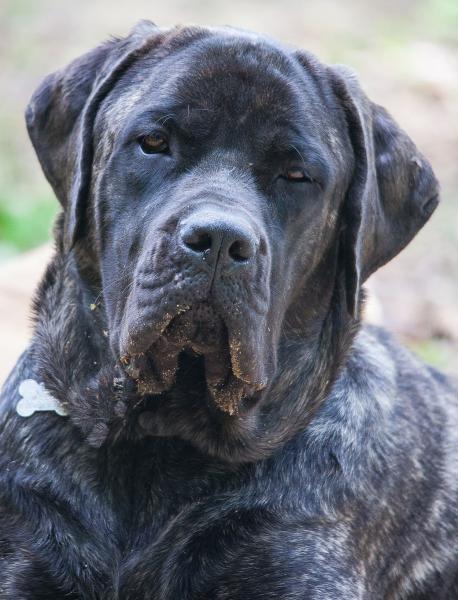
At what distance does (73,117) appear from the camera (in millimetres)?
4828

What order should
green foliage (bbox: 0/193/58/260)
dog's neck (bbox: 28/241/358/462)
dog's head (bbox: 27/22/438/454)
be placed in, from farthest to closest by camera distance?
green foliage (bbox: 0/193/58/260), dog's neck (bbox: 28/241/358/462), dog's head (bbox: 27/22/438/454)

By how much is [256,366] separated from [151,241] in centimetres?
56

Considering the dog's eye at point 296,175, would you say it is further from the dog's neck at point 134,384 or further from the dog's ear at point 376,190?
the dog's neck at point 134,384

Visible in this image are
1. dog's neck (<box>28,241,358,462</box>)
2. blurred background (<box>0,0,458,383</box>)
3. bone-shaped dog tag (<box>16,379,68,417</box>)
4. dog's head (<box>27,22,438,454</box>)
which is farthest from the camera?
blurred background (<box>0,0,458,383</box>)

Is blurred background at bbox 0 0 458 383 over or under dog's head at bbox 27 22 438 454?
under

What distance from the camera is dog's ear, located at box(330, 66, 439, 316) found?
4.75m

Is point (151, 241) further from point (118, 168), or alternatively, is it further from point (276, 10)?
point (276, 10)

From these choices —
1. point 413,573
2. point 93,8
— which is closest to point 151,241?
point 413,573

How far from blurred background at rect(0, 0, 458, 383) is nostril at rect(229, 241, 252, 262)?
3002 mm

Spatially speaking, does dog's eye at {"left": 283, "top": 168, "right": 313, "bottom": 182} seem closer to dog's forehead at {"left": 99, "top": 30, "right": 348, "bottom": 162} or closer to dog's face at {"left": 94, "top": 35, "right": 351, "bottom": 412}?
dog's face at {"left": 94, "top": 35, "right": 351, "bottom": 412}

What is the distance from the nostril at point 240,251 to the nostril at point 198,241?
0.08 meters

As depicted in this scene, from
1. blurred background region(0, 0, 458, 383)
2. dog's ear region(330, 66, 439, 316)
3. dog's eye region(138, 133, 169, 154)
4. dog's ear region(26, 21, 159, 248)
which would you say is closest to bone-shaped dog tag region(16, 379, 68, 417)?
dog's ear region(26, 21, 159, 248)

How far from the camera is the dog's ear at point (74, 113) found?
4.70 meters

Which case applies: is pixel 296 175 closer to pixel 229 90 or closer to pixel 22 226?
pixel 229 90
